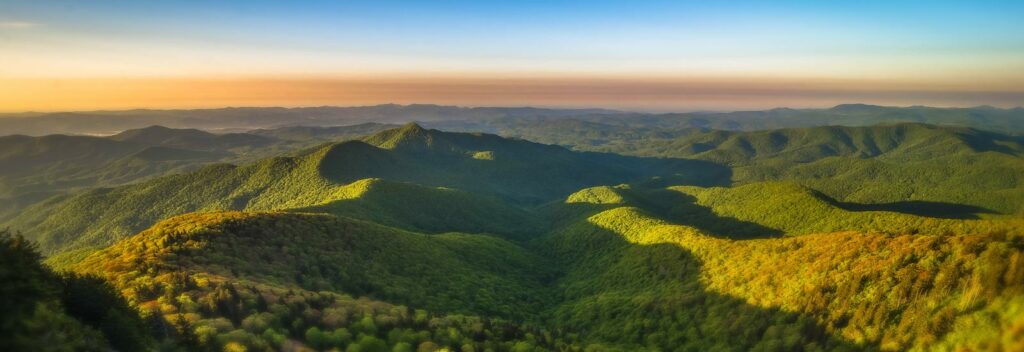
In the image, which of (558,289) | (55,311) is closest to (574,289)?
(558,289)

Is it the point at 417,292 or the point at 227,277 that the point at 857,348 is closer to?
the point at 417,292

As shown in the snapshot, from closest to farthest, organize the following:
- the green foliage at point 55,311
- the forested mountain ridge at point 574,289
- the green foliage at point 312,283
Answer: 1. the green foliage at point 55,311
2. the forested mountain ridge at point 574,289
3. the green foliage at point 312,283

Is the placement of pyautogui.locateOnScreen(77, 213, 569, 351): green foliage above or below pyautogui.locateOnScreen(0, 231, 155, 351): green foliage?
below

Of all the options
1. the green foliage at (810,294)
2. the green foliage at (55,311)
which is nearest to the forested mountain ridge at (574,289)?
the green foliage at (810,294)

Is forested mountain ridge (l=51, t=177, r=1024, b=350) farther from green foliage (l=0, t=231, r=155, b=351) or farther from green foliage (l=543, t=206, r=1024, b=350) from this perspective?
green foliage (l=0, t=231, r=155, b=351)

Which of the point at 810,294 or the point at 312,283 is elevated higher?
the point at 810,294

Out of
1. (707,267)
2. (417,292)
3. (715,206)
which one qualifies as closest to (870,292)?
(707,267)

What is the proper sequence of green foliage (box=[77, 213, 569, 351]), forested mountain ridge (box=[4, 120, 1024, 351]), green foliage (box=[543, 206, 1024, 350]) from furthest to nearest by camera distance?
1. green foliage (box=[77, 213, 569, 351])
2. forested mountain ridge (box=[4, 120, 1024, 351])
3. green foliage (box=[543, 206, 1024, 350])

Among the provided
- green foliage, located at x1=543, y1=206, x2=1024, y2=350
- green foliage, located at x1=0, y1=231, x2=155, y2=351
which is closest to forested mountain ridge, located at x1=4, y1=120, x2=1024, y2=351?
green foliage, located at x1=543, y1=206, x2=1024, y2=350

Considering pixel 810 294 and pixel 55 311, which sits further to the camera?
pixel 810 294

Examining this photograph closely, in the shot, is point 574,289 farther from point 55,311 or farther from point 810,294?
point 55,311

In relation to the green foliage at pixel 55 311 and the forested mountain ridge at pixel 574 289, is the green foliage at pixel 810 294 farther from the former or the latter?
the green foliage at pixel 55 311

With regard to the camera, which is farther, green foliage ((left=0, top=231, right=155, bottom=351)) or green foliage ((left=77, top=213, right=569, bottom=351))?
green foliage ((left=77, top=213, right=569, bottom=351))

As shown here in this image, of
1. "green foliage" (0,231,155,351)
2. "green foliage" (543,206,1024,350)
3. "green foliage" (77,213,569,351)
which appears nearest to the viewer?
"green foliage" (0,231,155,351)
